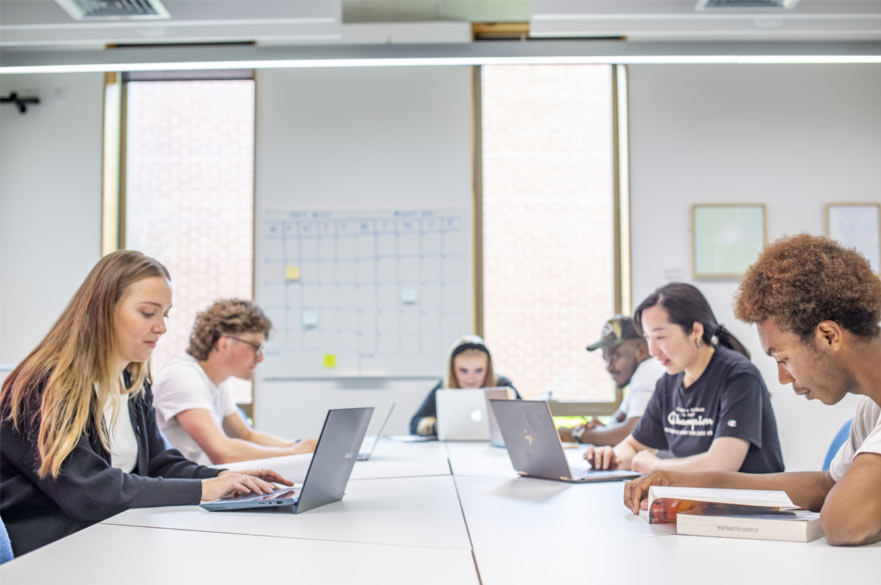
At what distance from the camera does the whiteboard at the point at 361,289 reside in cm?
488

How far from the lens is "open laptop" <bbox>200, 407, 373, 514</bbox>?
1668 mm

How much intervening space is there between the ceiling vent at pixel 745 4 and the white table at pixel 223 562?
2135mm

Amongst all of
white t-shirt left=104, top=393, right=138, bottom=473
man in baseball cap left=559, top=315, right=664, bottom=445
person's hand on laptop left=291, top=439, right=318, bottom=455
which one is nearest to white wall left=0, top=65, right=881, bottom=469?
man in baseball cap left=559, top=315, right=664, bottom=445

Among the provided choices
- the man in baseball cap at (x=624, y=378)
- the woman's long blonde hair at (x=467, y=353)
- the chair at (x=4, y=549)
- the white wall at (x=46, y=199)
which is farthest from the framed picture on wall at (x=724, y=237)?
the chair at (x=4, y=549)

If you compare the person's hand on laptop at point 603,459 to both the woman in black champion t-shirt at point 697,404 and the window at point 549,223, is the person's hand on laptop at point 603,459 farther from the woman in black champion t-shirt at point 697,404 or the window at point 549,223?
the window at point 549,223

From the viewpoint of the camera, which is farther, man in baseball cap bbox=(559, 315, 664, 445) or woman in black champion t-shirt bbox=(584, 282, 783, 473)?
man in baseball cap bbox=(559, 315, 664, 445)

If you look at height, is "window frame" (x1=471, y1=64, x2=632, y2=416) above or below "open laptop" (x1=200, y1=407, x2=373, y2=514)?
above

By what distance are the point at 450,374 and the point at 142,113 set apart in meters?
2.87

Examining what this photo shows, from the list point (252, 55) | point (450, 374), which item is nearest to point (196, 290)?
point (450, 374)

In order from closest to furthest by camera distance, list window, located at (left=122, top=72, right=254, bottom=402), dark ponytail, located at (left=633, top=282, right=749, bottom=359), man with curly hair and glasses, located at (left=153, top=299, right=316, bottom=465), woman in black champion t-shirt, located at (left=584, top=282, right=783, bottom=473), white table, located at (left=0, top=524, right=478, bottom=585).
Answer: white table, located at (left=0, top=524, right=478, bottom=585) < woman in black champion t-shirt, located at (left=584, top=282, right=783, bottom=473) < dark ponytail, located at (left=633, top=282, right=749, bottom=359) < man with curly hair and glasses, located at (left=153, top=299, right=316, bottom=465) < window, located at (left=122, top=72, right=254, bottom=402)

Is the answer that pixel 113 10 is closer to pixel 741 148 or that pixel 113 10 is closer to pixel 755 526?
pixel 755 526

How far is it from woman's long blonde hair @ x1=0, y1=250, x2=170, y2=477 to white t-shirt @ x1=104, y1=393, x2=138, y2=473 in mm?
61

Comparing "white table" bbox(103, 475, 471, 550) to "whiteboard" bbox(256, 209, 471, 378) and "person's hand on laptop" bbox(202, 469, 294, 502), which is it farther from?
"whiteboard" bbox(256, 209, 471, 378)

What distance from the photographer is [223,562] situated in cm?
125
